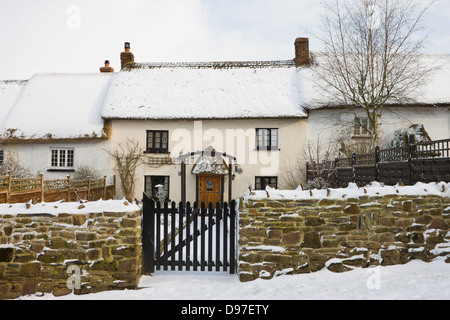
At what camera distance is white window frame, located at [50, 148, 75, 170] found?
54.6ft

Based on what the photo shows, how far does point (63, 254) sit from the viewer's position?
511cm

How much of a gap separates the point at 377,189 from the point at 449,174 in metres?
2.79

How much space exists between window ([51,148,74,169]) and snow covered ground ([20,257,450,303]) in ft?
42.9

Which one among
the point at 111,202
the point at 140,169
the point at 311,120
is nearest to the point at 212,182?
the point at 140,169

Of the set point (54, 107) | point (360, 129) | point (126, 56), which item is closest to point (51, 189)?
point (54, 107)

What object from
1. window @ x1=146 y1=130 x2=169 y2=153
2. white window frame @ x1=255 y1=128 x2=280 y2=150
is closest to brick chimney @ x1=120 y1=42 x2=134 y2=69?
window @ x1=146 y1=130 x2=169 y2=153

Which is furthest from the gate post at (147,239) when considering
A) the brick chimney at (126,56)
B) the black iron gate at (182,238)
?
the brick chimney at (126,56)

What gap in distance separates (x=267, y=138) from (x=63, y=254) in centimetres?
1277

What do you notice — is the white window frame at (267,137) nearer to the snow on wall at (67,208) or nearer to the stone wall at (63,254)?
the snow on wall at (67,208)

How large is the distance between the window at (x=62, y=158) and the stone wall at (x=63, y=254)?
12.6m

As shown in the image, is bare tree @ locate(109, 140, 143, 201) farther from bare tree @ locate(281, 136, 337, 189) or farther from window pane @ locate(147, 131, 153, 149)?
bare tree @ locate(281, 136, 337, 189)

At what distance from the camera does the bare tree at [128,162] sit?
16.4m

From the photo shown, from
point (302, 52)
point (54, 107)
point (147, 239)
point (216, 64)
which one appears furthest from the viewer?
point (216, 64)

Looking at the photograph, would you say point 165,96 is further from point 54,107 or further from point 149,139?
point 54,107
